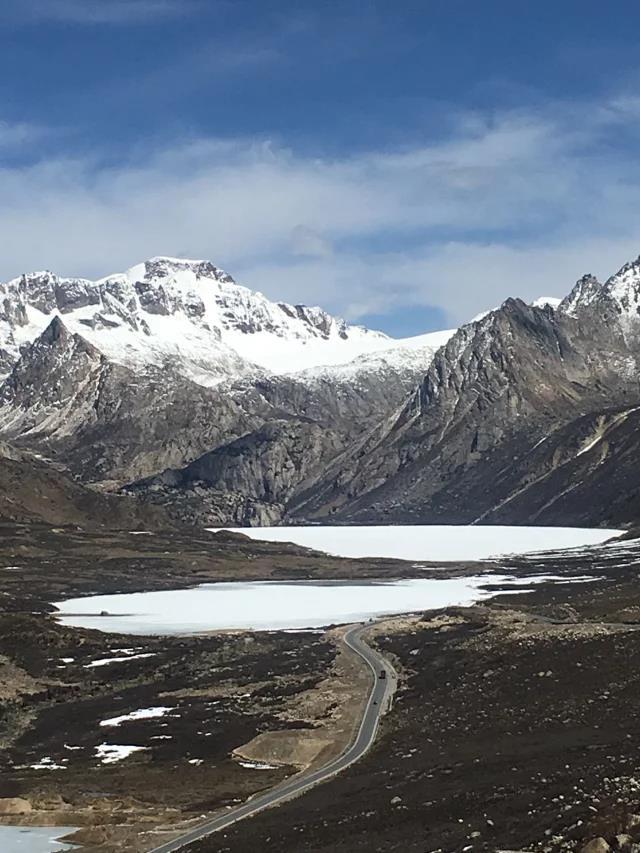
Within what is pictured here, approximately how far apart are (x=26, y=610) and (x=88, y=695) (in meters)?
79.1

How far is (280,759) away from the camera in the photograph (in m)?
81.3

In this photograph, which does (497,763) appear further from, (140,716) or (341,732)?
(140,716)

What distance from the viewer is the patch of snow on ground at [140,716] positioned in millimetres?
101562

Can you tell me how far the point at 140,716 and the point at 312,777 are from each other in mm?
35373

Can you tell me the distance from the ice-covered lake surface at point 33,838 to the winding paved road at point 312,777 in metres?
7.01

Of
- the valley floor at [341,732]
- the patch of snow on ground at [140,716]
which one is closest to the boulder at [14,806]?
the valley floor at [341,732]

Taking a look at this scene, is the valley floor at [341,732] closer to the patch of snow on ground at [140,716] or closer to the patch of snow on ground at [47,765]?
the patch of snow on ground at [47,765]

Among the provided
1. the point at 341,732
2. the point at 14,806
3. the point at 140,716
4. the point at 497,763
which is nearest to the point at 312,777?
the point at 497,763

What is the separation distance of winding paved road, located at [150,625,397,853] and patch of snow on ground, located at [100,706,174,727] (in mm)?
20056

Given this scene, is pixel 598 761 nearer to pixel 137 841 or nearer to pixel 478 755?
pixel 478 755

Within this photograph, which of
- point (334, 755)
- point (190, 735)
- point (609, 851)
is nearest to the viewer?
point (609, 851)

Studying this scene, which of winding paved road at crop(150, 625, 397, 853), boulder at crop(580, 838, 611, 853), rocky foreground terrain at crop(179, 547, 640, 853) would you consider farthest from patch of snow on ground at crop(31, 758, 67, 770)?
boulder at crop(580, 838, 611, 853)

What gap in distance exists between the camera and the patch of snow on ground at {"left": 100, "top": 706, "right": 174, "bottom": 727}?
102 meters

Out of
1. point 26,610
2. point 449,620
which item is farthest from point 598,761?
point 26,610
